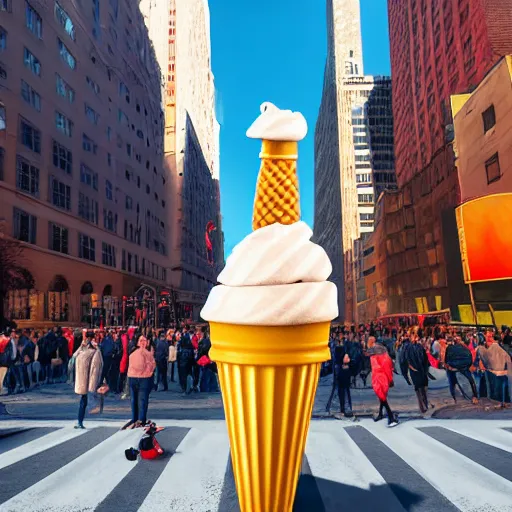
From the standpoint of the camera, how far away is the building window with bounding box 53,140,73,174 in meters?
16.8

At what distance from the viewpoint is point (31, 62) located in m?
15.3

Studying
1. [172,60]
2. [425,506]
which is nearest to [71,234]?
[425,506]

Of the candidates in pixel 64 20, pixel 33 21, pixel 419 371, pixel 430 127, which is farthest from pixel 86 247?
pixel 430 127

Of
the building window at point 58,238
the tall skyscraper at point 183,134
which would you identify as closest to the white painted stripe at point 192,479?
the building window at point 58,238

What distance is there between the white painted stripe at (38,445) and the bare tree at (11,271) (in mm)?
6867

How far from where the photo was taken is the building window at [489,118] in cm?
1370

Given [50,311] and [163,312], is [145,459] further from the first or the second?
[163,312]

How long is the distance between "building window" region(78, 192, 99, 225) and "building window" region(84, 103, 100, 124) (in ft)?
14.0

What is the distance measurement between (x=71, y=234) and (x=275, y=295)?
1878 centimetres

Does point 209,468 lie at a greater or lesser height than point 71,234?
lesser

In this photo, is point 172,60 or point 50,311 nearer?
point 50,311

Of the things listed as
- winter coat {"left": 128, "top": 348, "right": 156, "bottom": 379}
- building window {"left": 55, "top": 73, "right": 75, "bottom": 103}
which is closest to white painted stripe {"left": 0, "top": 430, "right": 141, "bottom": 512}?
winter coat {"left": 128, "top": 348, "right": 156, "bottom": 379}

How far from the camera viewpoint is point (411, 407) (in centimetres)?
878

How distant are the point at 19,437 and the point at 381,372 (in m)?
6.12
